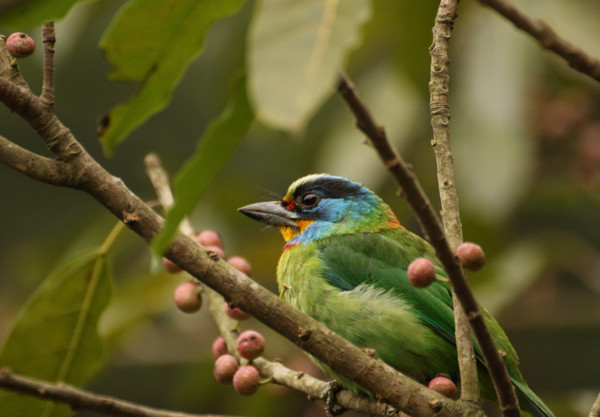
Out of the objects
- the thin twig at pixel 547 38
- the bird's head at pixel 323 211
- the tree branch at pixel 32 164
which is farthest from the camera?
the bird's head at pixel 323 211

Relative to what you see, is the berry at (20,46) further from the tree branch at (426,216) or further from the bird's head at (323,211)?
the bird's head at (323,211)

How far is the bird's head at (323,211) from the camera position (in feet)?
12.8

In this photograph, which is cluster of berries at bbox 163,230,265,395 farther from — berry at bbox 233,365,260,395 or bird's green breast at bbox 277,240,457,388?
bird's green breast at bbox 277,240,457,388

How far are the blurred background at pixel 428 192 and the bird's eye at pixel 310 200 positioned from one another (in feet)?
0.94

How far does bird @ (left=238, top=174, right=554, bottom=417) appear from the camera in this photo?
10.4 ft

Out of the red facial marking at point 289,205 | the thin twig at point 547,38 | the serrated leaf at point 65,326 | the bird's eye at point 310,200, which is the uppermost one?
the thin twig at point 547,38

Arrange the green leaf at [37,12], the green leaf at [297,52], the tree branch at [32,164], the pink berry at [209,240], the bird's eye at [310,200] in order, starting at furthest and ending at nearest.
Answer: the bird's eye at [310,200]
the pink berry at [209,240]
the tree branch at [32,164]
the green leaf at [37,12]
the green leaf at [297,52]

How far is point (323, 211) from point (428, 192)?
1.73 m

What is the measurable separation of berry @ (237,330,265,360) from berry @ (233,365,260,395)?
0.18 ft

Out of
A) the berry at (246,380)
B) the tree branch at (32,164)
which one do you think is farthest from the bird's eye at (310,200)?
the tree branch at (32,164)

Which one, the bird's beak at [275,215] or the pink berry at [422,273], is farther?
the bird's beak at [275,215]

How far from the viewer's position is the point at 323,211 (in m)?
3.96

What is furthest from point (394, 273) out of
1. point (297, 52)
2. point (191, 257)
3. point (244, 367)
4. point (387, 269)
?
point (297, 52)

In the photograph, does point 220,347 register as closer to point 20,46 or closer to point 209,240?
point 209,240
